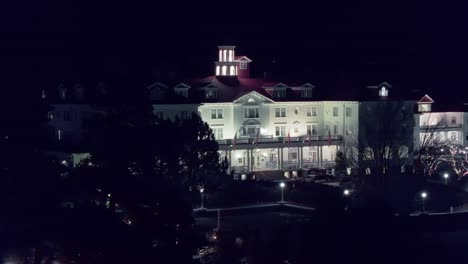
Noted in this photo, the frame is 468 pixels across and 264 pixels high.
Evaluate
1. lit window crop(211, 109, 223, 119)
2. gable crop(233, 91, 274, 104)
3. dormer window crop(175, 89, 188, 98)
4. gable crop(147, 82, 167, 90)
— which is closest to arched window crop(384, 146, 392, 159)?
gable crop(233, 91, 274, 104)

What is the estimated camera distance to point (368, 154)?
45906 mm

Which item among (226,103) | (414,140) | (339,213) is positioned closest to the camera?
(339,213)

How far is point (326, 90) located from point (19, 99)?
30982 mm

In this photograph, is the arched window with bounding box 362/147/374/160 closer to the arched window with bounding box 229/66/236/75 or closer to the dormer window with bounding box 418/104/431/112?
the dormer window with bounding box 418/104/431/112

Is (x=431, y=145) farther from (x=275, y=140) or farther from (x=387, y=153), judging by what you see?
(x=275, y=140)

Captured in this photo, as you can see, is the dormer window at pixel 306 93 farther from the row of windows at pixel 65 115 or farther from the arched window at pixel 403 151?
the row of windows at pixel 65 115

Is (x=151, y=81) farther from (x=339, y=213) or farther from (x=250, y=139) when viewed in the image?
(x=339, y=213)

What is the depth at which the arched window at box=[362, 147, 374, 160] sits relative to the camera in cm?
4462

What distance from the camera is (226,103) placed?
47750 mm

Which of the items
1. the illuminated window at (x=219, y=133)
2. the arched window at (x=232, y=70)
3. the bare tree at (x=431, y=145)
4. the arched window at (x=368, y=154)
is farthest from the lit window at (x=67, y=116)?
the bare tree at (x=431, y=145)

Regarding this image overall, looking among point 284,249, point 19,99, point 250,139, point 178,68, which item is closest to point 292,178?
point 250,139

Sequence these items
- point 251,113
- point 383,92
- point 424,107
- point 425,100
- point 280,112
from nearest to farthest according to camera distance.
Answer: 1. point 251,113
2. point 383,92
3. point 280,112
4. point 425,100
5. point 424,107

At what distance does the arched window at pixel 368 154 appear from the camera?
44.6 meters

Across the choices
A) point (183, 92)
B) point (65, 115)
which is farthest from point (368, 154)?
point (65, 115)
